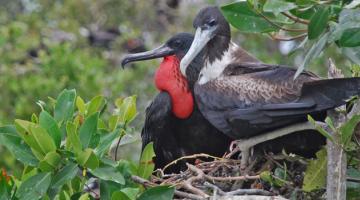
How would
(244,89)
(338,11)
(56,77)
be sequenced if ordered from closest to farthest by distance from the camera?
(338,11), (244,89), (56,77)

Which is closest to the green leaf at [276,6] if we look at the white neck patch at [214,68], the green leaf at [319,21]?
the green leaf at [319,21]

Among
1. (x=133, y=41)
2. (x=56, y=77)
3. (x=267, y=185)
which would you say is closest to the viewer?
(x=267, y=185)

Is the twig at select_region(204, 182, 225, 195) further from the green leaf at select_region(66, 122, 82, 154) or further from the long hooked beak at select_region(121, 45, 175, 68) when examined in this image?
the long hooked beak at select_region(121, 45, 175, 68)

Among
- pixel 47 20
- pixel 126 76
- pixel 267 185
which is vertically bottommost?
pixel 267 185

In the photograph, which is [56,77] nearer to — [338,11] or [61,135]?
[61,135]

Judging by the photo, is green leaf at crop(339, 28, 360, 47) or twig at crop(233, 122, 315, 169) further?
twig at crop(233, 122, 315, 169)

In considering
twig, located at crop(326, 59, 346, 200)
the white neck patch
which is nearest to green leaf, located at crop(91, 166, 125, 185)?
twig, located at crop(326, 59, 346, 200)

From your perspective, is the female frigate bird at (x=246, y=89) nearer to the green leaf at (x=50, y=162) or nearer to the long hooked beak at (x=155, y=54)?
the long hooked beak at (x=155, y=54)

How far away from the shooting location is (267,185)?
352 centimetres

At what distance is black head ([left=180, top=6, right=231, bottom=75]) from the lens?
4305 mm

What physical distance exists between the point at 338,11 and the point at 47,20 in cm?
630

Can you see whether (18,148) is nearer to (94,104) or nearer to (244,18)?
(94,104)

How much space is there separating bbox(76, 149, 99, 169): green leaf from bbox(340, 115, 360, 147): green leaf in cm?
75

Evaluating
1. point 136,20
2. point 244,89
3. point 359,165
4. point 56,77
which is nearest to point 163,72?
point 244,89
